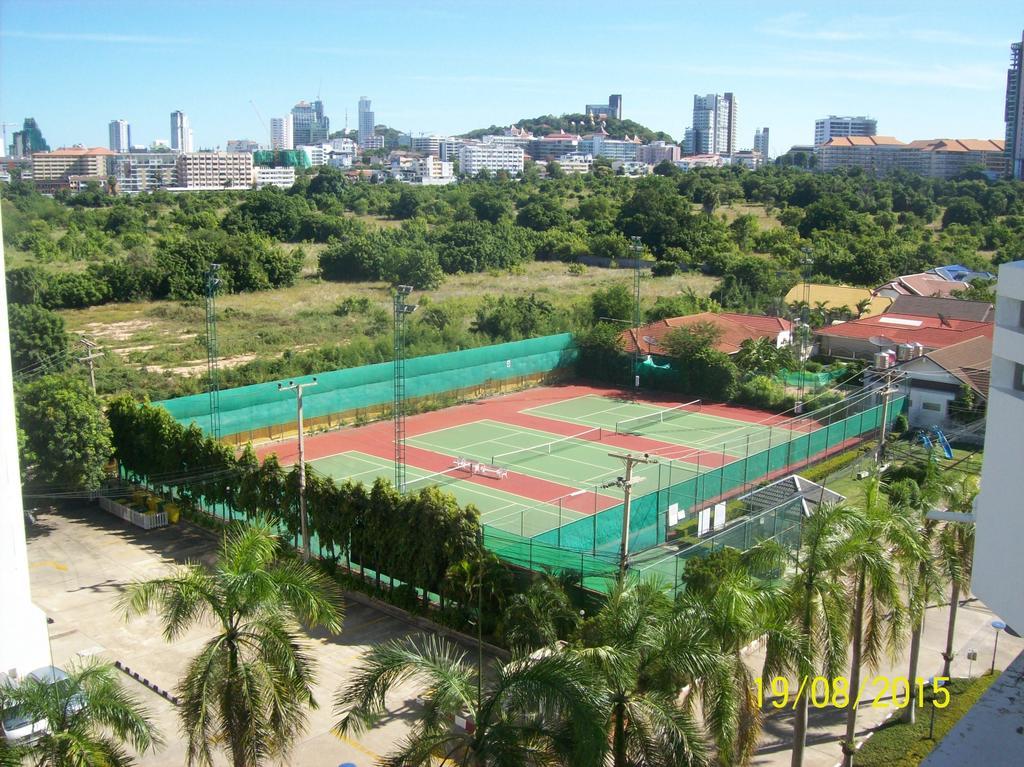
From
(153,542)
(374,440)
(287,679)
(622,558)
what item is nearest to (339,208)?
(374,440)

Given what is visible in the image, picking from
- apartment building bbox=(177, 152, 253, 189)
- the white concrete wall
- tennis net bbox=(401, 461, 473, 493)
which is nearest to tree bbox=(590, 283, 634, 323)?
tennis net bbox=(401, 461, 473, 493)

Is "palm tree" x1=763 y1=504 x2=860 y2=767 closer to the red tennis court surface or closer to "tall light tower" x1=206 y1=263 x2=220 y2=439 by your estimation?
the red tennis court surface

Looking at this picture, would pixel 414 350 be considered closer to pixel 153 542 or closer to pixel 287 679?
pixel 153 542

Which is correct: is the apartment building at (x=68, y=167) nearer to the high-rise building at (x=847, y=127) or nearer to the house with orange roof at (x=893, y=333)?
the house with orange roof at (x=893, y=333)

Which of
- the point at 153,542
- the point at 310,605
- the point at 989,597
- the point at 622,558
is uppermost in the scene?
the point at 989,597

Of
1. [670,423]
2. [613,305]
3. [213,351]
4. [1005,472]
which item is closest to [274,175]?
[613,305]

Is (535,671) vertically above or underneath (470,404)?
above

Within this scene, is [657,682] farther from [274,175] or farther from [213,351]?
[274,175]
